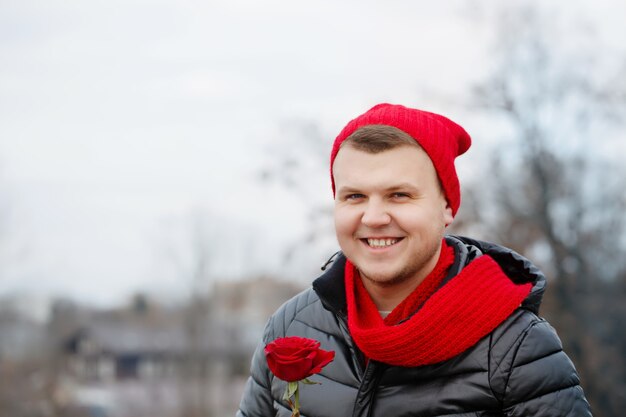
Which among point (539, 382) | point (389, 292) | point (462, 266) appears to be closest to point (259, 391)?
point (389, 292)

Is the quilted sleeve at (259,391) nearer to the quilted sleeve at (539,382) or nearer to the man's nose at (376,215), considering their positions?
the man's nose at (376,215)

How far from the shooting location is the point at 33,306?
2934cm

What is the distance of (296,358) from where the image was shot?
209 centimetres

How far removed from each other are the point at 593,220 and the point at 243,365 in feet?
61.2

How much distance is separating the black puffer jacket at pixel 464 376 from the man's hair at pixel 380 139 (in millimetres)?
411

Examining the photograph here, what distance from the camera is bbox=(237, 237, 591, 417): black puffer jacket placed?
2.16m

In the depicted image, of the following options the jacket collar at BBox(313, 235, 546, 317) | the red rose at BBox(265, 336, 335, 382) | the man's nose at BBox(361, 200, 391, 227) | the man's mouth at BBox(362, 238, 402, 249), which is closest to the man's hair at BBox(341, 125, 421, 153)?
the man's nose at BBox(361, 200, 391, 227)

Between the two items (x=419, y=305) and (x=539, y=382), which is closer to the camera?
(x=539, y=382)

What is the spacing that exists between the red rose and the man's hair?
57cm

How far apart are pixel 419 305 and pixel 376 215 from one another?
0.31 meters

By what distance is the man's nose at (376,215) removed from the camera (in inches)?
90.1

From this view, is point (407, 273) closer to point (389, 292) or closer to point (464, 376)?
point (389, 292)

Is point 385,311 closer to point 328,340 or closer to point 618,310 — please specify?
point 328,340

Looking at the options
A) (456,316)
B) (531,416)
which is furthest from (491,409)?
(456,316)
